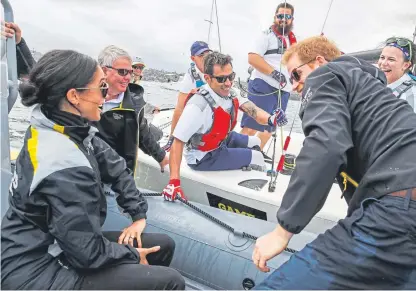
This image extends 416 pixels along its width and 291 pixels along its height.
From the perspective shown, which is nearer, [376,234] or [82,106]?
[376,234]

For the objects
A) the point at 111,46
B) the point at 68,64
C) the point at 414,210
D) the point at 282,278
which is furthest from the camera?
the point at 111,46

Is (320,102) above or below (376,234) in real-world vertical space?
above

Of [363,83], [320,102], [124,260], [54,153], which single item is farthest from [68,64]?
[363,83]

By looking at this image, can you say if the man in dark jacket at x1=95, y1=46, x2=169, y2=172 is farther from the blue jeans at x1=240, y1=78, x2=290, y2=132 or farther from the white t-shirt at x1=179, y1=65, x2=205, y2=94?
the blue jeans at x1=240, y1=78, x2=290, y2=132

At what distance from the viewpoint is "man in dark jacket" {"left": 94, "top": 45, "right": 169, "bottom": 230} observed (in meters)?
2.59

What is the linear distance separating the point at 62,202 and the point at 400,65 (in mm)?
3309

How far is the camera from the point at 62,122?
61.9 inches

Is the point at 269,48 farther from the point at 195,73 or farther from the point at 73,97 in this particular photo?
the point at 73,97

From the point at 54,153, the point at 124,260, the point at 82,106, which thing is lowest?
the point at 124,260

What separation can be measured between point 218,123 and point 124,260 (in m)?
1.73

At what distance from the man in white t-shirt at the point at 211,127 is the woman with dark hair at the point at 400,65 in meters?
1.14

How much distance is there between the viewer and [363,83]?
1.31m

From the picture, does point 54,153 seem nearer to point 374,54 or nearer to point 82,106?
point 82,106

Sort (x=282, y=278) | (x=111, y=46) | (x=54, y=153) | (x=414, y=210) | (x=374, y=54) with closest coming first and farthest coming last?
(x=414, y=210) < (x=282, y=278) < (x=54, y=153) < (x=111, y=46) < (x=374, y=54)
